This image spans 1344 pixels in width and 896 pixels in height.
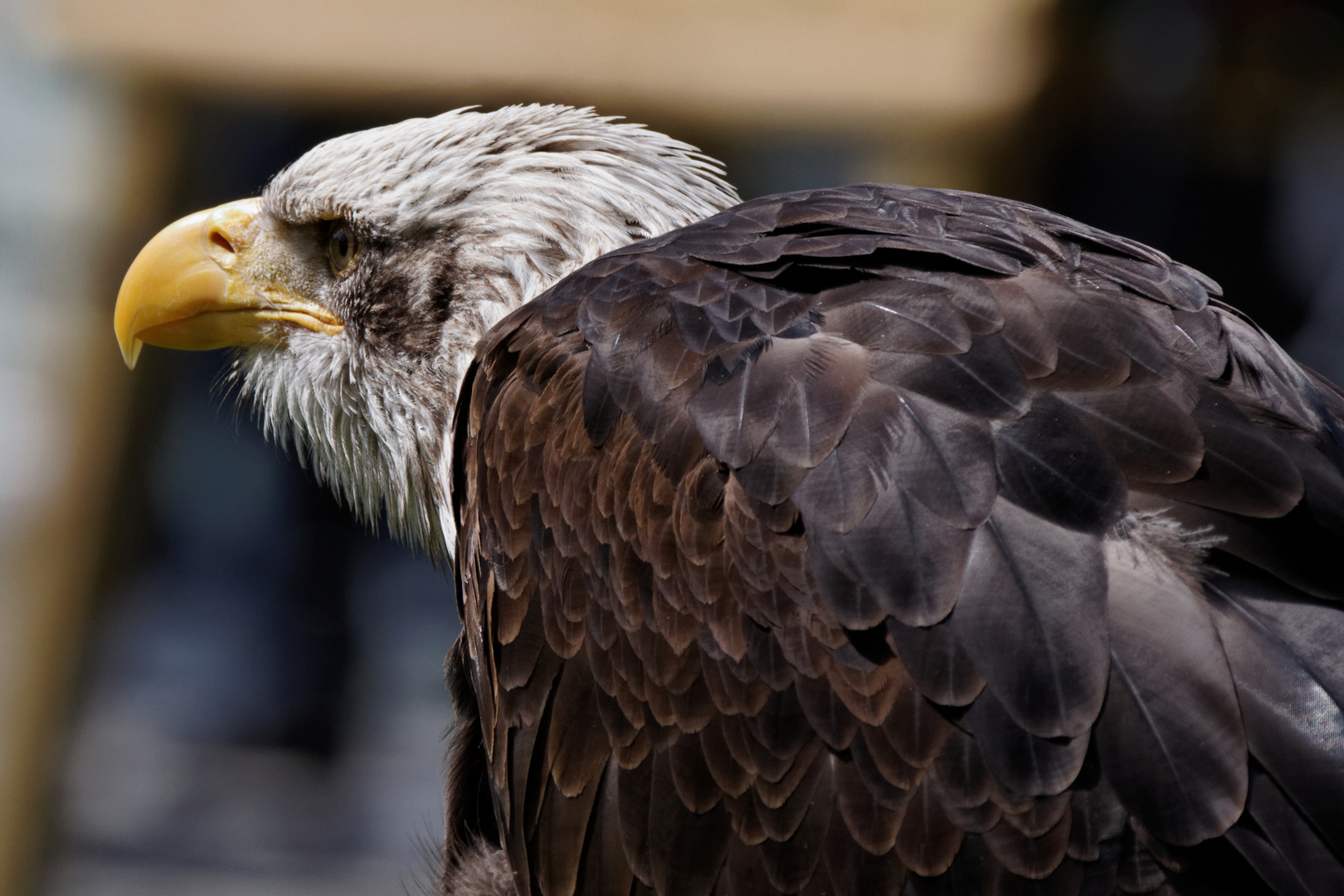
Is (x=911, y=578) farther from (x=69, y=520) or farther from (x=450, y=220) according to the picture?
(x=69, y=520)

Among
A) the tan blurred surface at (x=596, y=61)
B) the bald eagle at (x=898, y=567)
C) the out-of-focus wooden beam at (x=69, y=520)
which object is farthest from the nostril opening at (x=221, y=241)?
the out-of-focus wooden beam at (x=69, y=520)

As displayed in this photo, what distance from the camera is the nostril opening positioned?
3502 millimetres

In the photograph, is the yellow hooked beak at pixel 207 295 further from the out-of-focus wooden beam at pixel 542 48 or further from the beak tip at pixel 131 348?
the out-of-focus wooden beam at pixel 542 48

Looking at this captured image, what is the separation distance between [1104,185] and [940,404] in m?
5.73

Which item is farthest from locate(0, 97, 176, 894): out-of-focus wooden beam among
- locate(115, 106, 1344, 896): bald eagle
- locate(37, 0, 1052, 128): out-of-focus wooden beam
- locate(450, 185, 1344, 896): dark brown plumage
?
locate(450, 185, 1344, 896): dark brown plumage

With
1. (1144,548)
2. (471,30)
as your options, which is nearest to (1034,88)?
(471,30)

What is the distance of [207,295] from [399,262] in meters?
0.52

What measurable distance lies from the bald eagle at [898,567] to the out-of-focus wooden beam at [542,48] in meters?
4.48

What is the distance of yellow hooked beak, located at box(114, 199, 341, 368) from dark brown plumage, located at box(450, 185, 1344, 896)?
1.09 m

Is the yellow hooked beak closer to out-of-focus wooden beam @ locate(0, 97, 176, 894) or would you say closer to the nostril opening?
the nostril opening

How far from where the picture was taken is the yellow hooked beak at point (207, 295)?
136 inches

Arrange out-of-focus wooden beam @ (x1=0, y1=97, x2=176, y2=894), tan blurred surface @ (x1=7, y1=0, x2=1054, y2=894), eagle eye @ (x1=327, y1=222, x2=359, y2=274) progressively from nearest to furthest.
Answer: eagle eye @ (x1=327, y1=222, x2=359, y2=274)
tan blurred surface @ (x1=7, y1=0, x2=1054, y2=894)
out-of-focus wooden beam @ (x1=0, y1=97, x2=176, y2=894)

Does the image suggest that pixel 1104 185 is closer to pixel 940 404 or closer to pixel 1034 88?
pixel 1034 88

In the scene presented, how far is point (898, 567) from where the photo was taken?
2.07 m
